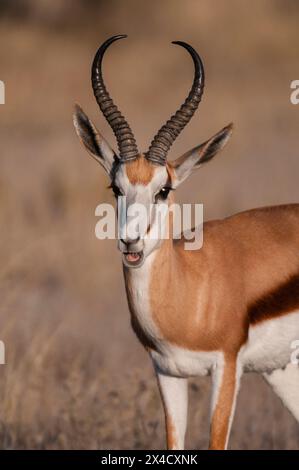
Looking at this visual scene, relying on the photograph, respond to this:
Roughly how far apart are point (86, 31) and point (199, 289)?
63.6 ft

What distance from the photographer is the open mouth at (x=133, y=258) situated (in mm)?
6637

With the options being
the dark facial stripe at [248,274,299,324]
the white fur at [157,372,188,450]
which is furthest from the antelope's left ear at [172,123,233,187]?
the white fur at [157,372,188,450]

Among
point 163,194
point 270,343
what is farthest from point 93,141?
point 270,343

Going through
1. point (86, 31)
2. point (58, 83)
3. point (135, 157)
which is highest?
point (86, 31)

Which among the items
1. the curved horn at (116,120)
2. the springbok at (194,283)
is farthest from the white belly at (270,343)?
the curved horn at (116,120)

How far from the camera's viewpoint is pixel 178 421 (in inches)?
293

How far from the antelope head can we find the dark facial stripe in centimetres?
84

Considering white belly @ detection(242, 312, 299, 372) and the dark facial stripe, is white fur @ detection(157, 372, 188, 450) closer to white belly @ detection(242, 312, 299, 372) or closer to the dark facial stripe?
white belly @ detection(242, 312, 299, 372)

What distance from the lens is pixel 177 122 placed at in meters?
7.09

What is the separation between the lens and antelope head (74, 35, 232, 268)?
6660 mm

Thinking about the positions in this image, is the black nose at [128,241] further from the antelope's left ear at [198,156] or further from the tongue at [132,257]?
the antelope's left ear at [198,156]
